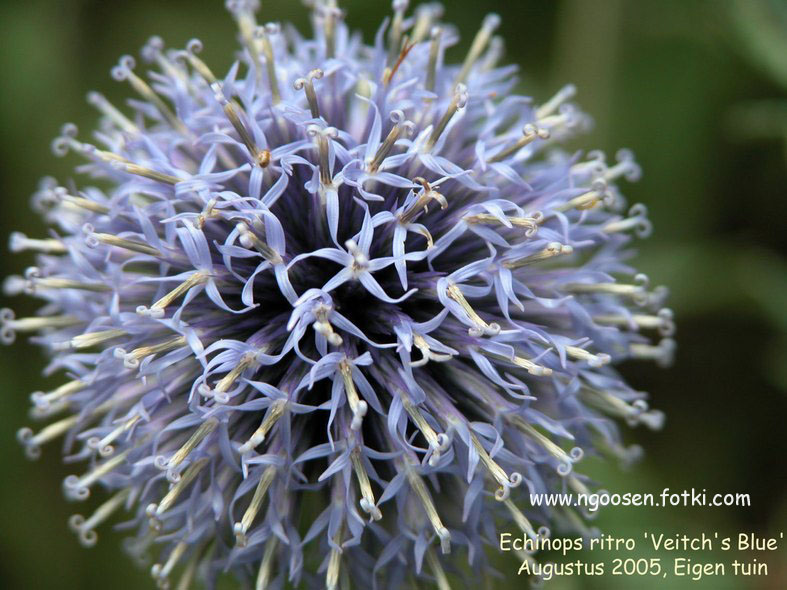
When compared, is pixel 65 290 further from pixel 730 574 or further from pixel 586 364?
pixel 730 574

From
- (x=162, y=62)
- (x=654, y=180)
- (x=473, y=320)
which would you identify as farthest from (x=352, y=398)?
(x=654, y=180)

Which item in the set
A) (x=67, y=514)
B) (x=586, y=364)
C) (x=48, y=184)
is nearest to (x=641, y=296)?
(x=586, y=364)

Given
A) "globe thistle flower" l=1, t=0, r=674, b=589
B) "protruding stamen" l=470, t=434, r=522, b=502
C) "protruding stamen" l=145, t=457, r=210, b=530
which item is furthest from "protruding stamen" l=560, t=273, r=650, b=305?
"protruding stamen" l=145, t=457, r=210, b=530

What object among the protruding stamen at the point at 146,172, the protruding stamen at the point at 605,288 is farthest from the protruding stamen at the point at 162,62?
the protruding stamen at the point at 605,288

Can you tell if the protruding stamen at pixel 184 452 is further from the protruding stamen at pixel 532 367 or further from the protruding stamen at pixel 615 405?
the protruding stamen at pixel 615 405

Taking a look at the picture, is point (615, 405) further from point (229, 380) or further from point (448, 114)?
point (229, 380)

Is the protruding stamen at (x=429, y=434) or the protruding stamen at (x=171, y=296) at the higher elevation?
the protruding stamen at (x=171, y=296)

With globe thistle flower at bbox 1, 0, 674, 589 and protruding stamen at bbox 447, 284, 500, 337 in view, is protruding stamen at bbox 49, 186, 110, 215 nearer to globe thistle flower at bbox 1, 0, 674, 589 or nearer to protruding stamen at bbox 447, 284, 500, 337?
globe thistle flower at bbox 1, 0, 674, 589
